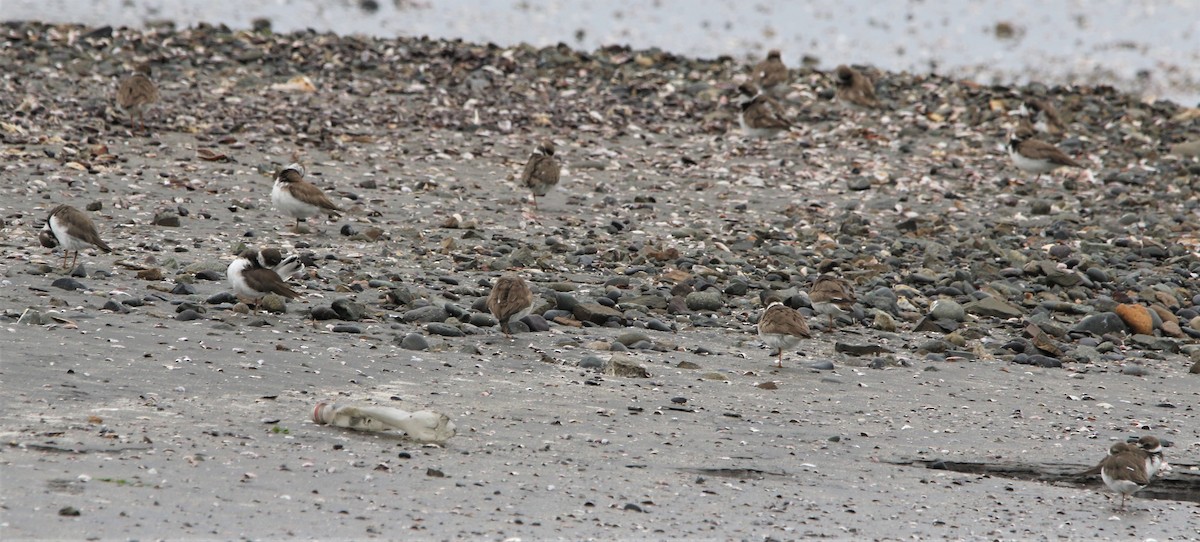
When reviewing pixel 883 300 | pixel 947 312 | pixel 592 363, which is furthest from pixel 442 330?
pixel 947 312

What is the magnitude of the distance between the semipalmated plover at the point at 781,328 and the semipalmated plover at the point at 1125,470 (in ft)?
7.62

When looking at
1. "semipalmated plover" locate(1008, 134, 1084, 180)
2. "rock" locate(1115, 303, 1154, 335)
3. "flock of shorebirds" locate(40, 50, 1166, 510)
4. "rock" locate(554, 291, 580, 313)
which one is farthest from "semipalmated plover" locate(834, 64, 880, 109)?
"rock" locate(554, 291, 580, 313)

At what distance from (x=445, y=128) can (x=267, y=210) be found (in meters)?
4.06

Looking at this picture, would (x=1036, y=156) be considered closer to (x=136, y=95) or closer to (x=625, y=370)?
(x=625, y=370)

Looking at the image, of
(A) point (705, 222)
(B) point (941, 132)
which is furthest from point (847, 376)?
(B) point (941, 132)

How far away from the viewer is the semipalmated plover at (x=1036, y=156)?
1486 cm

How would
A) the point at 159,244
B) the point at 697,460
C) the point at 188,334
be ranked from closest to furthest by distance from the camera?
1. the point at 697,460
2. the point at 188,334
3. the point at 159,244

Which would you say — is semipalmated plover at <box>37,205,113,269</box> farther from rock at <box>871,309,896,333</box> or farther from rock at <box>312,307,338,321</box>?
rock at <box>871,309,896,333</box>

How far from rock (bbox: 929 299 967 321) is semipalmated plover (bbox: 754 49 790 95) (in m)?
8.72

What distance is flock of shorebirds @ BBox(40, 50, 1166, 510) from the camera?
6.65 meters

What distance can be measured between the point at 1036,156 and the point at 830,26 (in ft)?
37.8

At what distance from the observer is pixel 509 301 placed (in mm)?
8461

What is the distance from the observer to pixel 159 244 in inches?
404

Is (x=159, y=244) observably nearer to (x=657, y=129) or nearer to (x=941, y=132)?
(x=657, y=129)
